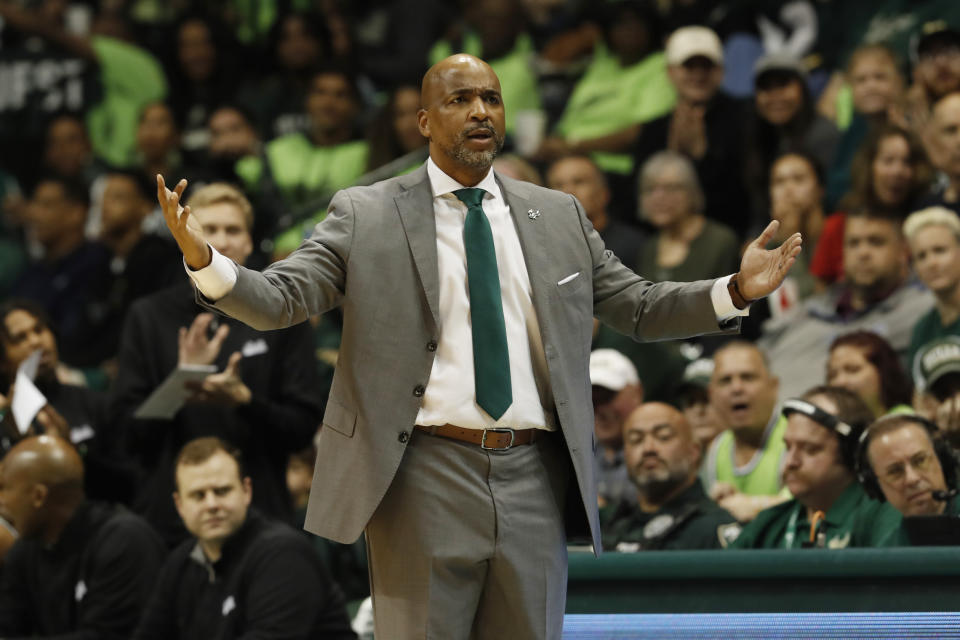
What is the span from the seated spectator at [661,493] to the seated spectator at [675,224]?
142 cm

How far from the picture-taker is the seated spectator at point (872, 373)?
546cm

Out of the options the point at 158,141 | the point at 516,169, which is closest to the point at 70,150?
the point at 158,141

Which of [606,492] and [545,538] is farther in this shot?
[606,492]

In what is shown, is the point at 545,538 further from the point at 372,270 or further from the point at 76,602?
the point at 76,602

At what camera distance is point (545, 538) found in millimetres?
3010

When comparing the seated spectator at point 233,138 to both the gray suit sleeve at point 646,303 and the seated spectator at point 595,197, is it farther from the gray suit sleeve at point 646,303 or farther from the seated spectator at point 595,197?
the gray suit sleeve at point 646,303

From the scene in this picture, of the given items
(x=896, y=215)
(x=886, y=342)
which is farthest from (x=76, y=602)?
(x=896, y=215)

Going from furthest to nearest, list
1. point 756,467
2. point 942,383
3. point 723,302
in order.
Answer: point 756,467 → point 942,383 → point 723,302

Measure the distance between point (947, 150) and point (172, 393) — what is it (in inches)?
137

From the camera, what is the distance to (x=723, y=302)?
3041 millimetres

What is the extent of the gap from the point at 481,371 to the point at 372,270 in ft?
1.05

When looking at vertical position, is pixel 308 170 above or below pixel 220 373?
above

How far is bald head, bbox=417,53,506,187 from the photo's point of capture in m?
3.05

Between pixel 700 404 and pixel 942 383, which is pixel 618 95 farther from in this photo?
pixel 942 383
